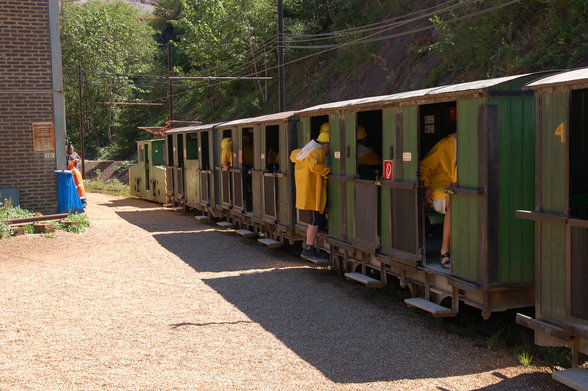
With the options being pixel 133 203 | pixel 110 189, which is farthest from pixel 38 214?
pixel 110 189

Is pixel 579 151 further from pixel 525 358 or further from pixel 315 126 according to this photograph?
pixel 315 126

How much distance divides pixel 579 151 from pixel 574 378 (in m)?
1.93

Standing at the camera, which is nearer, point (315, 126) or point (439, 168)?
point (439, 168)

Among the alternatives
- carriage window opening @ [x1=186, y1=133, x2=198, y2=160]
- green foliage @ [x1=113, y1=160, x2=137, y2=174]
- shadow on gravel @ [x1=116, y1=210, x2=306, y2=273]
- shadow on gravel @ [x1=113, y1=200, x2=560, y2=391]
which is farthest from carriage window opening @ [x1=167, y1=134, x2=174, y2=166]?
green foliage @ [x1=113, y1=160, x2=137, y2=174]

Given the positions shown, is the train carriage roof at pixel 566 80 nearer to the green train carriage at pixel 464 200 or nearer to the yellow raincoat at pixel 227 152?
the green train carriage at pixel 464 200

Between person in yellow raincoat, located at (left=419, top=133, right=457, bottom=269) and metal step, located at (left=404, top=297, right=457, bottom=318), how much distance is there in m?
0.46

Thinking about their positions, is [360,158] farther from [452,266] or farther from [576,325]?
[576,325]

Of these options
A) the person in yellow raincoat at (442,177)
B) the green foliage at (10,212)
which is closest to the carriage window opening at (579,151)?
the person in yellow raincoat at (442,177)

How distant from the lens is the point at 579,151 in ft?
19.2

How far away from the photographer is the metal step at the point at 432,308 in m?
7.14

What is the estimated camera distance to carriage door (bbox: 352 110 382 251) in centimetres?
888

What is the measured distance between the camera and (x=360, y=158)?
33.7 ft

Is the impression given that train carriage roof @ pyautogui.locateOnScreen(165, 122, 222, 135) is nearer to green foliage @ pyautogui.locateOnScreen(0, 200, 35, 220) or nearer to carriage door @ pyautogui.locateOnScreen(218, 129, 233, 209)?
carriage door @ pyautogui.locateOnScreen(218, 129, 233, 209)

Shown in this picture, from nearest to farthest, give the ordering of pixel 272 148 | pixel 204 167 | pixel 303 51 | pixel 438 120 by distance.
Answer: pixel 438 120 < pixel 272 148 < pixel 204 167 < pixel 303 51
